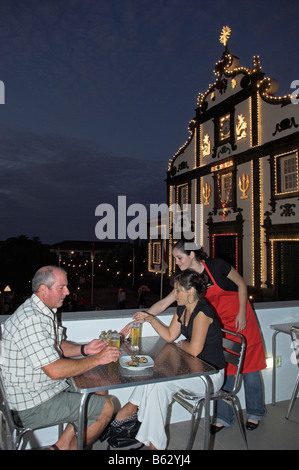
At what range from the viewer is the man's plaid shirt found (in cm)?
201

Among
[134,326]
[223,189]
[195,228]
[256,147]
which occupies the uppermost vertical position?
[256,147]

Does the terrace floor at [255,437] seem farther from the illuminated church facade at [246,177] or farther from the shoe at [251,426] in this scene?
the illuminated church facade at [246,177]

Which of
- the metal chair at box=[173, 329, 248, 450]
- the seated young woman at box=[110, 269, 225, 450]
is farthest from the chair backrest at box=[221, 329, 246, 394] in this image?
the seated young woman at box=[110, 269, 225, 450]

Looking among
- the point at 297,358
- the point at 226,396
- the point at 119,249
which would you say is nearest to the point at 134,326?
the point at 226,396

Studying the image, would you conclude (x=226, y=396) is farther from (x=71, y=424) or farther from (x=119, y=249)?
(x=119, y=249)

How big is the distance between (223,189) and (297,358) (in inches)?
550

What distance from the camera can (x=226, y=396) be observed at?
2.62 m

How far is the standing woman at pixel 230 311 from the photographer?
317cm

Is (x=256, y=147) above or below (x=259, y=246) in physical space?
above

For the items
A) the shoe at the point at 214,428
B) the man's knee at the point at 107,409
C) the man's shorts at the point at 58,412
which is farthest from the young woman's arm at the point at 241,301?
the man's shorts at the point at 58,412

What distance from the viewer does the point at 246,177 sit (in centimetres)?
1526

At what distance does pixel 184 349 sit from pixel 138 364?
56cm

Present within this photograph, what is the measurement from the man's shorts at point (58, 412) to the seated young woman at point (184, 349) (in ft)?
1.39

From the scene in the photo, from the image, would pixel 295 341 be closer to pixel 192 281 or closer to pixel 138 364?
pixel 192 281
